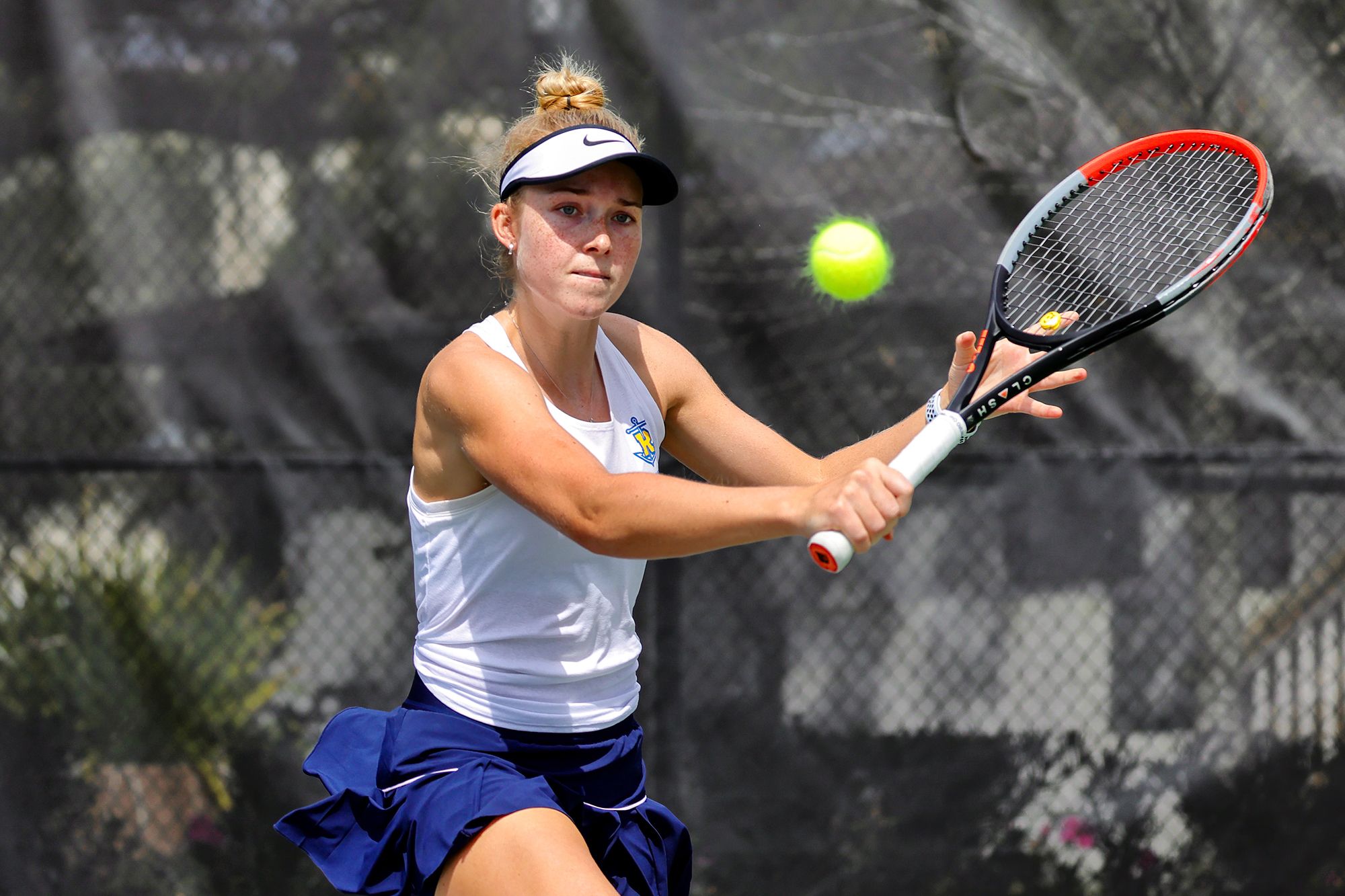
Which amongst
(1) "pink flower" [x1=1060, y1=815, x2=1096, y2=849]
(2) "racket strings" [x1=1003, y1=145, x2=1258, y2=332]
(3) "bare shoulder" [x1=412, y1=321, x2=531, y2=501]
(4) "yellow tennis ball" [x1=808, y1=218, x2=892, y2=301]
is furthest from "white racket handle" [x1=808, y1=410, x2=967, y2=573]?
(1) "pink flower" [x1=1060, y1=815, x2=1096, y2=849]

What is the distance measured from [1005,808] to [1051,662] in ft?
1.22

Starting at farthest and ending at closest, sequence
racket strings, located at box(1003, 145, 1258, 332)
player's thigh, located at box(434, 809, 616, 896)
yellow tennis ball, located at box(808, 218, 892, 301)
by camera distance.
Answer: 1. yellow tennis ball, located at box(808, 218, 892, 301)
2. racket strings, located at box(1003, 145, 1258, 332)
3. player's thigh, located at box(434, 809, 616, 896)

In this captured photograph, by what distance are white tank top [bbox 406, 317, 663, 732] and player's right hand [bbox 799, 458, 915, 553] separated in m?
0.49

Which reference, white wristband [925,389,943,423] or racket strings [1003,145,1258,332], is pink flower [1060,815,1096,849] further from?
white wristband [925,389,943,423]

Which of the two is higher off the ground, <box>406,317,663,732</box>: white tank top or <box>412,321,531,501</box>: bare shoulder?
<box>412,321,531,501</box>: bare shoulder

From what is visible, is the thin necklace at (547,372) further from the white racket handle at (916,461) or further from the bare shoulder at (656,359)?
the white racket handle at (916,461)

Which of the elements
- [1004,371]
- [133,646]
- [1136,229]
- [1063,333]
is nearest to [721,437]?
[1004,371]

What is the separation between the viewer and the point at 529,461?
5.37 ft

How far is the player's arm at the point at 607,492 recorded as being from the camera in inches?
56.7

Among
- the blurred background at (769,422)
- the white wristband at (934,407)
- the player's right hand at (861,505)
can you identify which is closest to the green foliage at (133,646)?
the blurred background at (769,422)

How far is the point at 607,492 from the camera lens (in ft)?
5.14

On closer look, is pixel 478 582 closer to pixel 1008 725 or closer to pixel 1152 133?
pixel 1008 725

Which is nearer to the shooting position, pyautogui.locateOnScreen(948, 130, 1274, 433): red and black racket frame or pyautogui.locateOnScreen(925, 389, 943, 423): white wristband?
pyautogui.locateOnScreen(948, 130, 1274, 433): red and black racket frame

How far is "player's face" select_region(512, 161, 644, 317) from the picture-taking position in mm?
1836
